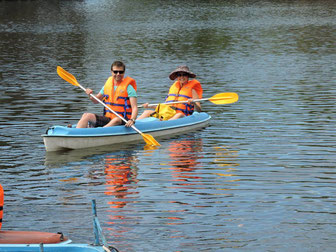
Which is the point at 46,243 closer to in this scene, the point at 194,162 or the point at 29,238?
the point at 29,238

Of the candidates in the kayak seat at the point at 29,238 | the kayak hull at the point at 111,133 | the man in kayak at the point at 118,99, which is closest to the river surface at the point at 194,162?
the kayak hull at the point at 111,133

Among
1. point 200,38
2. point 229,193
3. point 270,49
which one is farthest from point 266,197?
point 200,38

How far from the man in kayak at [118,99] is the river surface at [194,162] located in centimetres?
58

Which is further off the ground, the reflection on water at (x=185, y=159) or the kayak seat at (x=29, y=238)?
the kayak seat at (x=29, y=238)

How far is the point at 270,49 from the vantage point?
3148cm

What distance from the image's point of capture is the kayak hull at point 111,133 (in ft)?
39.9

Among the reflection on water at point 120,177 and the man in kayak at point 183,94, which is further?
the man in kayak at point 183,94

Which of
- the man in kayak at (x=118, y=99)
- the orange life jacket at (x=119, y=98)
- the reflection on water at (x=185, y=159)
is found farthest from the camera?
the orange life jacket at (x=119, y=98)

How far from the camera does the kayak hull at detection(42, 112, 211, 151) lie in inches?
479

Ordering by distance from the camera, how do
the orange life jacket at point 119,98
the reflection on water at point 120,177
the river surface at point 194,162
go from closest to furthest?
1. the river surface at point 194,162
2. the reflection on water at point 120,177
3. the orange life jacket at point 119,98

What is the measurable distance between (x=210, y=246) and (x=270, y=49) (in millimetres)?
25039

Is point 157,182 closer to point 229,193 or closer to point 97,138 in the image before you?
point 229,193

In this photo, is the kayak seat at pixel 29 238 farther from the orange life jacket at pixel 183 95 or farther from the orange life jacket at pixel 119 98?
the orange life jacket at pixel 183 95

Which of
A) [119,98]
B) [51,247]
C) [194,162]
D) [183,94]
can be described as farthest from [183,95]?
[51,247]
